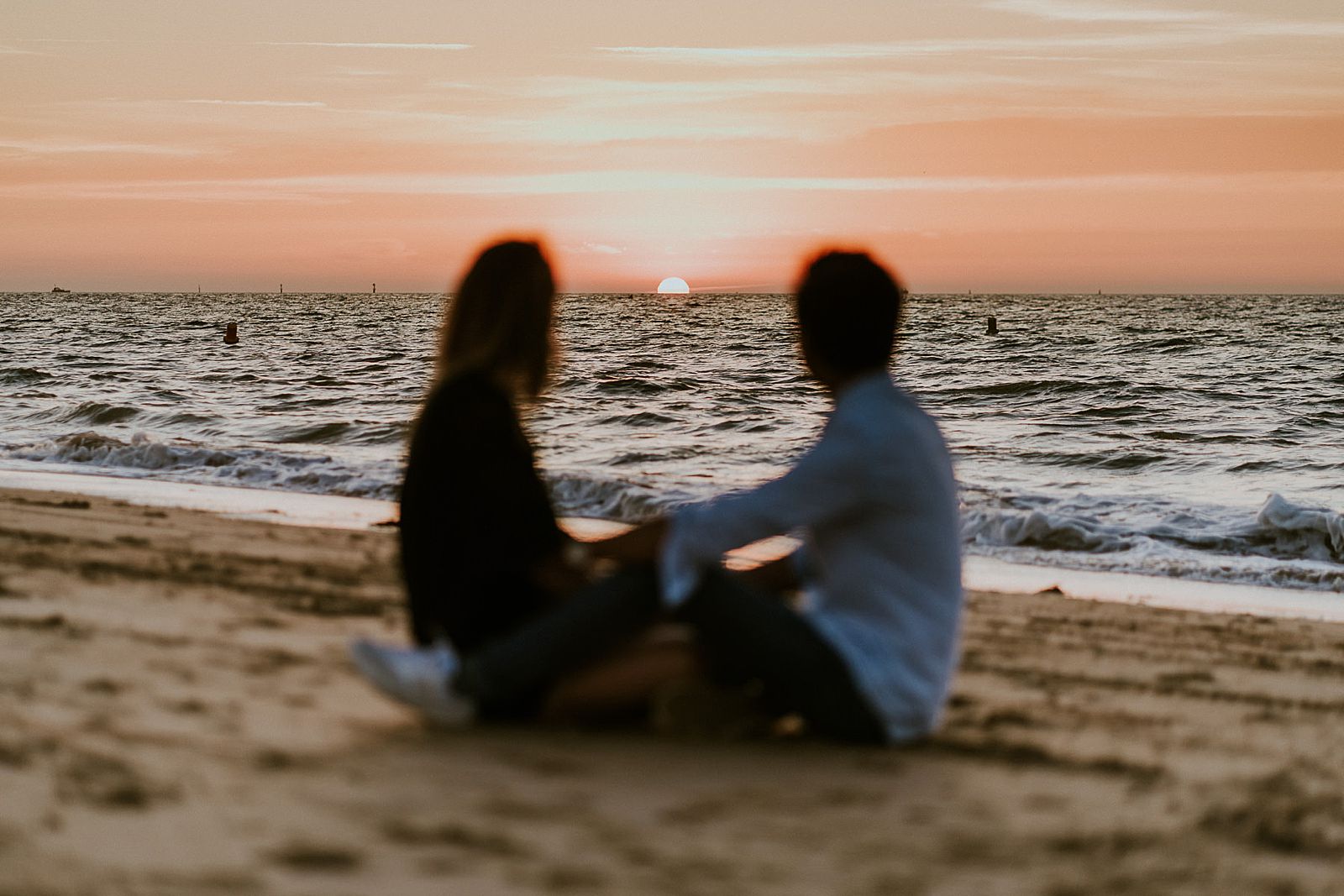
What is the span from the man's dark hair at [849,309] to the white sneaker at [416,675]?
1287mm

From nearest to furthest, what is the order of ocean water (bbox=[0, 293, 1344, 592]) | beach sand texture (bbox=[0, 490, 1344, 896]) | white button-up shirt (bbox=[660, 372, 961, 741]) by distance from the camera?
beach sand texture (bbox=[0, 490, 1344, 896]) → white button-up shirt (bbox=[660, 372, 961, 741]) → ocean water (bbox=[0, 293, 1344, 592])

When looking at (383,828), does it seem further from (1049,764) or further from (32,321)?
(32,321)

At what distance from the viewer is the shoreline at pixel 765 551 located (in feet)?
28.1

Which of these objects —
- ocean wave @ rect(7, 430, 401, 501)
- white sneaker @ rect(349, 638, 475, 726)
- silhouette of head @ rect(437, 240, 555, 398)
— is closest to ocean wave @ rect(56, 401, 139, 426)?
ocean wave @ rect(7, 430, 401, 501)

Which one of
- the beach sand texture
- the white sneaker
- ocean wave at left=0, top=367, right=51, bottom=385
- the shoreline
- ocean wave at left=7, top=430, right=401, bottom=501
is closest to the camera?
the beach sand texture

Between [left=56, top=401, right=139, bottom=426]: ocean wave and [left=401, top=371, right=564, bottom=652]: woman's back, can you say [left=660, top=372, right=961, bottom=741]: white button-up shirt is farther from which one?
[left=56, top=401, right=139, bottom=426]: ocean wave

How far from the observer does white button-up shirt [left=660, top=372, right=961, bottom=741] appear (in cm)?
336

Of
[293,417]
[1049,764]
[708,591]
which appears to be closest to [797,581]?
[708,591]

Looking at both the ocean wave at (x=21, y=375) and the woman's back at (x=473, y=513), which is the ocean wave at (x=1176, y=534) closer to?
the woman's back at (x=473, y=513)

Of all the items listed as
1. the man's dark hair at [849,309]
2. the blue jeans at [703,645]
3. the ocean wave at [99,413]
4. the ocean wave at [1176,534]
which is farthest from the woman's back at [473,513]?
the ocean wave at [99,413]

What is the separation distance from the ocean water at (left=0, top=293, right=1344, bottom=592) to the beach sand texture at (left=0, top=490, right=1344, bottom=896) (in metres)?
1.91

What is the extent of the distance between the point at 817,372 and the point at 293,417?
16.2 m

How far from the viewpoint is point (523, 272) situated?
367 cm

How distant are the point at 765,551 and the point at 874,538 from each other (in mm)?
6033
